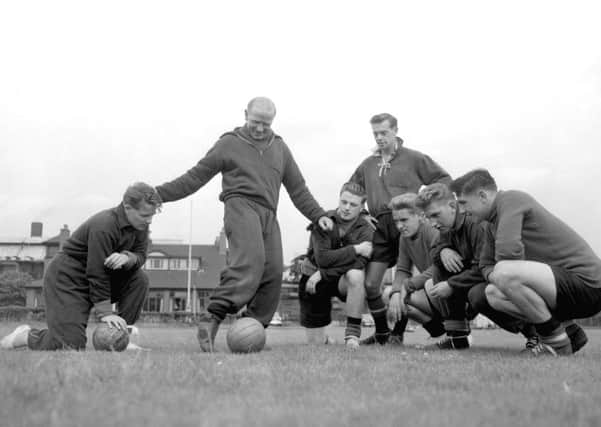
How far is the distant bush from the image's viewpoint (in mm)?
73688

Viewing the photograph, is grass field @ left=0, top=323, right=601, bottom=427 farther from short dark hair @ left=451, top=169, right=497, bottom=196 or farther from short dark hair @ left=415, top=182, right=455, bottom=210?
short dark hair @ left=415, top=182, right=455, bottom=210

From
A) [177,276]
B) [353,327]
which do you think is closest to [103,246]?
[353,327]

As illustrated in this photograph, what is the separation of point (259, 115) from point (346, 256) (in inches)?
82.3

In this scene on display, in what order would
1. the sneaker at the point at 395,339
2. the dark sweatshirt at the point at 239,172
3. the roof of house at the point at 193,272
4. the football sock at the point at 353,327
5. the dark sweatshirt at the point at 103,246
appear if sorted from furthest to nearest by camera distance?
the roof of house at the point at 193,272, the sneaker at the point at 395,339, the football sock at the point at 353,327, the dark sweatshirt at the point at 239,172, the dark sweatshirt at the point at 103,246

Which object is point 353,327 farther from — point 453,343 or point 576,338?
point 576,338

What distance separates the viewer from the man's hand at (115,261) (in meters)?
6.98

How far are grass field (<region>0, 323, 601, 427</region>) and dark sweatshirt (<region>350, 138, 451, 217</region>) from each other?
355cm

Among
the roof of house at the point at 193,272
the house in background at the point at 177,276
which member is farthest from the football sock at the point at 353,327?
the roof of house at the point at 193,272

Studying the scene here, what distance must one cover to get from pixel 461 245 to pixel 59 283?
4.22m

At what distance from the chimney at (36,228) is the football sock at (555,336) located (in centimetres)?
10048

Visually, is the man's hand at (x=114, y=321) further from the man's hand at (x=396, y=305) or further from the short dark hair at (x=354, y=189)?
the short dark hair at (x=354, y=189)

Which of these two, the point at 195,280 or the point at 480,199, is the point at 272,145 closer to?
the point at 480,199

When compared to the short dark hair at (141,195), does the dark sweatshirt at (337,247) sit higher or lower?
lower

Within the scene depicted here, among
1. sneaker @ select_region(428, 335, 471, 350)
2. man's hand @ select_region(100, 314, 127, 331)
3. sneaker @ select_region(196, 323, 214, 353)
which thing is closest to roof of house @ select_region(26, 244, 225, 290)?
sneaker @ select_region(428, 335, 471, 350)
